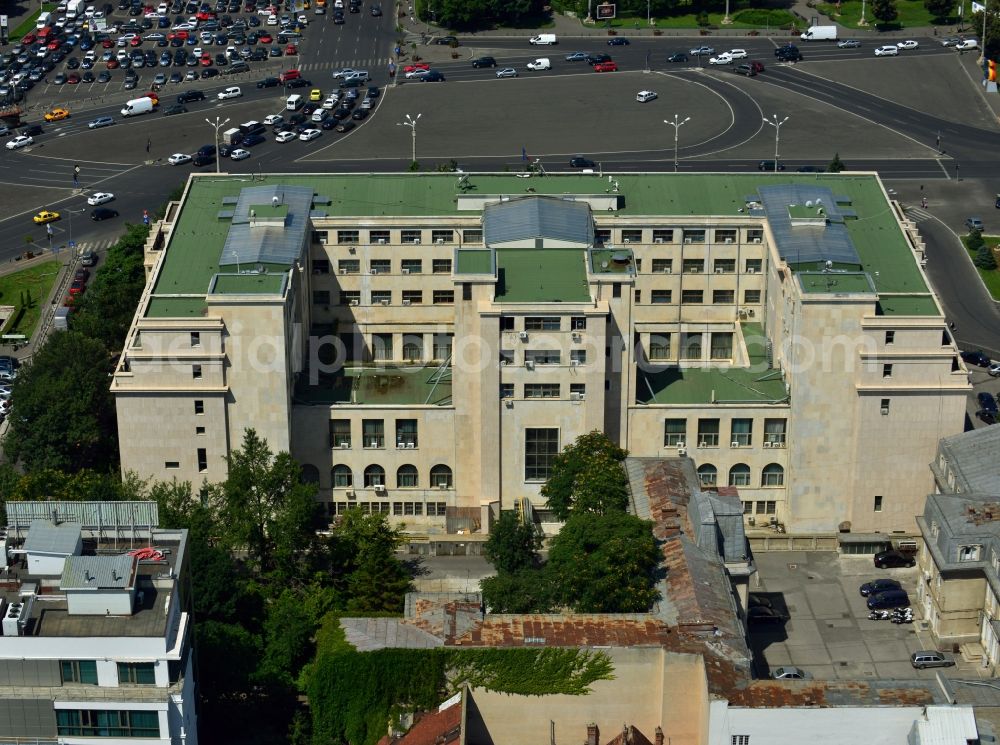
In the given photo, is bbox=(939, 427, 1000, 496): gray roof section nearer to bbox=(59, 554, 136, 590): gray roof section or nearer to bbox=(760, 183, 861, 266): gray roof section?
bbox=(760, 183, 861, 266): gray roof section

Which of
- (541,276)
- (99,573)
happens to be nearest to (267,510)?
(541,276)

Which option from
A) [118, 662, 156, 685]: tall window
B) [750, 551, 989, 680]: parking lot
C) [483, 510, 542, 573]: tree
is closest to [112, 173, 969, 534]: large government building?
[750, 551, 989, 680]: parking lot

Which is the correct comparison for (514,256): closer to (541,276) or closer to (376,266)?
(541,276)

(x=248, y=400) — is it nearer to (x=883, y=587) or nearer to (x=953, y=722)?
(x=883, y=587)

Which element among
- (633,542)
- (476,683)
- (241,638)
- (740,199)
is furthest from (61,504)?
(740,199)

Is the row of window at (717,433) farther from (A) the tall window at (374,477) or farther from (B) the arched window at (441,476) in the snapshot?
(A) the tall window at (374,477)

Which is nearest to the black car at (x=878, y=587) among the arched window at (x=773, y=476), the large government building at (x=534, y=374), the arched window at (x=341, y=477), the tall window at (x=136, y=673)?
the large government building at (x=534, y=374)

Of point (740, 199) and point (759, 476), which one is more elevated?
point (740, 199)
